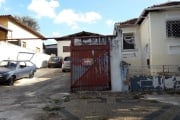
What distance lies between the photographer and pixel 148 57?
2559 centimetres

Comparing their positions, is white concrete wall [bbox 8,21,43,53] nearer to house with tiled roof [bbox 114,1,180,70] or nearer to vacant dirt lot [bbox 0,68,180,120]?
house with tiled roof [bbox 114,1,180,70]

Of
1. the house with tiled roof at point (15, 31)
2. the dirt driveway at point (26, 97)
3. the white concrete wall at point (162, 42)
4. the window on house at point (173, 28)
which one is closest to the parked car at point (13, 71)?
the dirt driveway at point (26, 97)

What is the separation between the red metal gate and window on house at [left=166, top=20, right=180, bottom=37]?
19.3ft

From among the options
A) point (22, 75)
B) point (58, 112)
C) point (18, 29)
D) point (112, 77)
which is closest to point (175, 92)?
point (112, 77)

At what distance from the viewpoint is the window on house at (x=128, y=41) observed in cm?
3042

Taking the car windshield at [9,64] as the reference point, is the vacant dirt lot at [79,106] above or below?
below

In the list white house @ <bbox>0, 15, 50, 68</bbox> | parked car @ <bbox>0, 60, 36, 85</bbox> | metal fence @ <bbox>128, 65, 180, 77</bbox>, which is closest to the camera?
metal fence @ <bbox>128, 65, 180, 77</bbox>

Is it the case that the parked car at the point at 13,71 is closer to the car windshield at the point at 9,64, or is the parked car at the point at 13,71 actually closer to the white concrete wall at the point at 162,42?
the car windshield at the point at 9,64

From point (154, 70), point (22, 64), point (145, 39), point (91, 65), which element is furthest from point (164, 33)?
point (22, 64)

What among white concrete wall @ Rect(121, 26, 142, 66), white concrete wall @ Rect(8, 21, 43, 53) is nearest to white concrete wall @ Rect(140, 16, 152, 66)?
white concrete wall @ Rect(121, 26, 142, 66)

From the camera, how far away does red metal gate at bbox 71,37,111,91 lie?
19.3m

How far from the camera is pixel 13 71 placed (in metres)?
23.6

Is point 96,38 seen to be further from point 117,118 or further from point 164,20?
point 117,118

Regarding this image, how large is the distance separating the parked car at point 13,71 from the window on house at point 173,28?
368 inches
